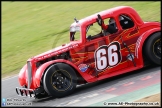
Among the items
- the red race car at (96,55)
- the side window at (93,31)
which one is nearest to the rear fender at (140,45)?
the red race car at (96,55)

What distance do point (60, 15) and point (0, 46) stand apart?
5.16 meters

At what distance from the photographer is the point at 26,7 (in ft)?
91.6

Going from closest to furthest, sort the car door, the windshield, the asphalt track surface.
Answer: the asphalt track surface
the car door
the windshield

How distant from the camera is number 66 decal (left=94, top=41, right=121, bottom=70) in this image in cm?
1104

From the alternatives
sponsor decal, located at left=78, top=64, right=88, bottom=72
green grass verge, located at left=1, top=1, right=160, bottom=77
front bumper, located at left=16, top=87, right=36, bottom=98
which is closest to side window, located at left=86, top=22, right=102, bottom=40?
sponsor decal, located at left=78, top=64, right=88, bottom=72

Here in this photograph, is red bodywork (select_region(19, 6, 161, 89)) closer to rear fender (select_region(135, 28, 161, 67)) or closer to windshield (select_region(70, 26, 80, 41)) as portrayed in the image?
rear fender (select_region(135, 28, 161, 67))

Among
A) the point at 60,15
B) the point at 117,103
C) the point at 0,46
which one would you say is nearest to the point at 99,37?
the point at 117,103

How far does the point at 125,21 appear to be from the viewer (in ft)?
37.9

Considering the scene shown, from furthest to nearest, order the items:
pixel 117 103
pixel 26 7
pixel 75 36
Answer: pixel 26 7 → pixel 75 36 → pixel 117 103

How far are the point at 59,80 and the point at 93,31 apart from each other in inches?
73.1

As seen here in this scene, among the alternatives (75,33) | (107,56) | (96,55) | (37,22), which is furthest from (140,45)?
(37,22)

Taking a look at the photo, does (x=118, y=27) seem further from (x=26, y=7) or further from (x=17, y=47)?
(x=26, y=7)

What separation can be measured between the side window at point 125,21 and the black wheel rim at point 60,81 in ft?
7.24

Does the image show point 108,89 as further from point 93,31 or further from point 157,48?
point 157,48
